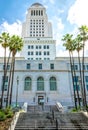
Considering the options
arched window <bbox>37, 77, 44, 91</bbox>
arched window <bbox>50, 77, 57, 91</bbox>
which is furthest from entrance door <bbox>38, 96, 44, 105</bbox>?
arched window <bbox>50, 77, 57, 91</bbox>

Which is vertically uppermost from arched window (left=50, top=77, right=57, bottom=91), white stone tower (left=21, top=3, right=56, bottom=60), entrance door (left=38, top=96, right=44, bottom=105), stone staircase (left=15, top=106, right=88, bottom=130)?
white stone tower (left=21, top=3, right=56, bottom=60)

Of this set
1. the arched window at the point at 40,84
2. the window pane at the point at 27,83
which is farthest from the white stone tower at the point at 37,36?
the window pane at the point at 27,83

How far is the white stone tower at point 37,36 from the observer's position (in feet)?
283

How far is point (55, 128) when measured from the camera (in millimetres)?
17953

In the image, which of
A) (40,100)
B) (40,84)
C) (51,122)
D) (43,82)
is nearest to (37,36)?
(43,82)

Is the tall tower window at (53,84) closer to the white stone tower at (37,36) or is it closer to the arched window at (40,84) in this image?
the arched window at (40,84)

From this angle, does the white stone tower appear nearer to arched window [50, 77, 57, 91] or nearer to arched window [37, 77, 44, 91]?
arched window [50, 77, 57, 91]

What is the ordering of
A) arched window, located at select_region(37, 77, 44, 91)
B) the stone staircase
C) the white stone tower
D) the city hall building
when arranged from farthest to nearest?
the white stone tower → arched window, located at select_region(37, 77, 44, 91) → the city hall building → the stone staircase

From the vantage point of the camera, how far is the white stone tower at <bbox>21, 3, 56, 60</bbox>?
86.2m

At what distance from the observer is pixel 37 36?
103 meters

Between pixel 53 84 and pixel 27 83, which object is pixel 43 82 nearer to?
pixel 53 84

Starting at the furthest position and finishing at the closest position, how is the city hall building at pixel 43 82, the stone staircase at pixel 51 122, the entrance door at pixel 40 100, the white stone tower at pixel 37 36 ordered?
the white stone tower at pixel 37 36 < the city hall building at pixel 43 82 < the entrance door at pixel 40 100 < the stone staircase at pixel 51 122

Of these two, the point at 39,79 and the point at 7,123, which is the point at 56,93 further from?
the point at 7,123

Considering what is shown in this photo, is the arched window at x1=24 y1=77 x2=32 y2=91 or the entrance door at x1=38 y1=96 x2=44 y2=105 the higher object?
the arched window at x1=24 y1=77 x2=32 y2=91
